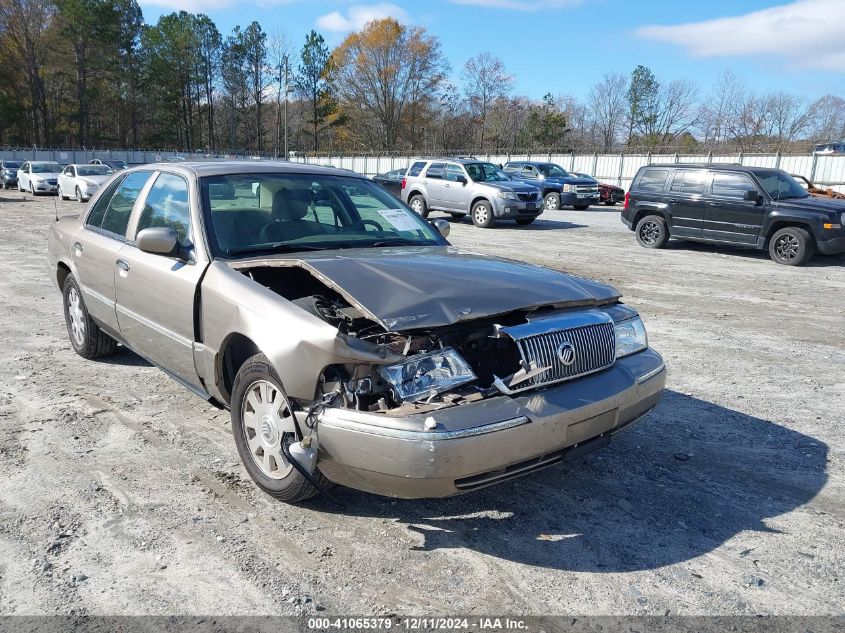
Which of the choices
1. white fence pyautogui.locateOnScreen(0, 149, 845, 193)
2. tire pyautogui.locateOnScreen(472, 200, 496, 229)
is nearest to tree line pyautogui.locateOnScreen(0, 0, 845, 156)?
white fence pyautogui.locateOnScreen(0, 149, 845, 193)

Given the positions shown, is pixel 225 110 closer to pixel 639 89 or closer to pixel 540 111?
pixel 540 111

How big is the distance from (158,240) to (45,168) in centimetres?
3167

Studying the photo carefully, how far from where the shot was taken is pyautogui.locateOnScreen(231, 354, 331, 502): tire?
314 centimetres

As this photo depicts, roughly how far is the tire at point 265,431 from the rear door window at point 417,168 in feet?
58.3

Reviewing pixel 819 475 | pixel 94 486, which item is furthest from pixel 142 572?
pixel 819 475

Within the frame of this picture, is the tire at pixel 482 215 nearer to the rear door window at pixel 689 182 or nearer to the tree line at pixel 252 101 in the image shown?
the rear door window at pixel 689 182

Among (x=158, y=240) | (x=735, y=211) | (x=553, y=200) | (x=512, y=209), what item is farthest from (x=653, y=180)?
(x=158, y=240)

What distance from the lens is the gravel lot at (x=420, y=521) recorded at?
2.68m

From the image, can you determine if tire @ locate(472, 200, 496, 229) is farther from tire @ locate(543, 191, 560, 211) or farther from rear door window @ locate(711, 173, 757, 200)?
tire @ locate(543, 191, 560, 211)

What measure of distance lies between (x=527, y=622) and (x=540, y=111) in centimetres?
6936

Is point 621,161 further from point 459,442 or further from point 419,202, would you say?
point 459,442

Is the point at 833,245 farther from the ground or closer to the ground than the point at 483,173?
closer to the ground

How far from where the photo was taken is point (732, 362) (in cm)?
611

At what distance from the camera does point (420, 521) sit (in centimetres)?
325
